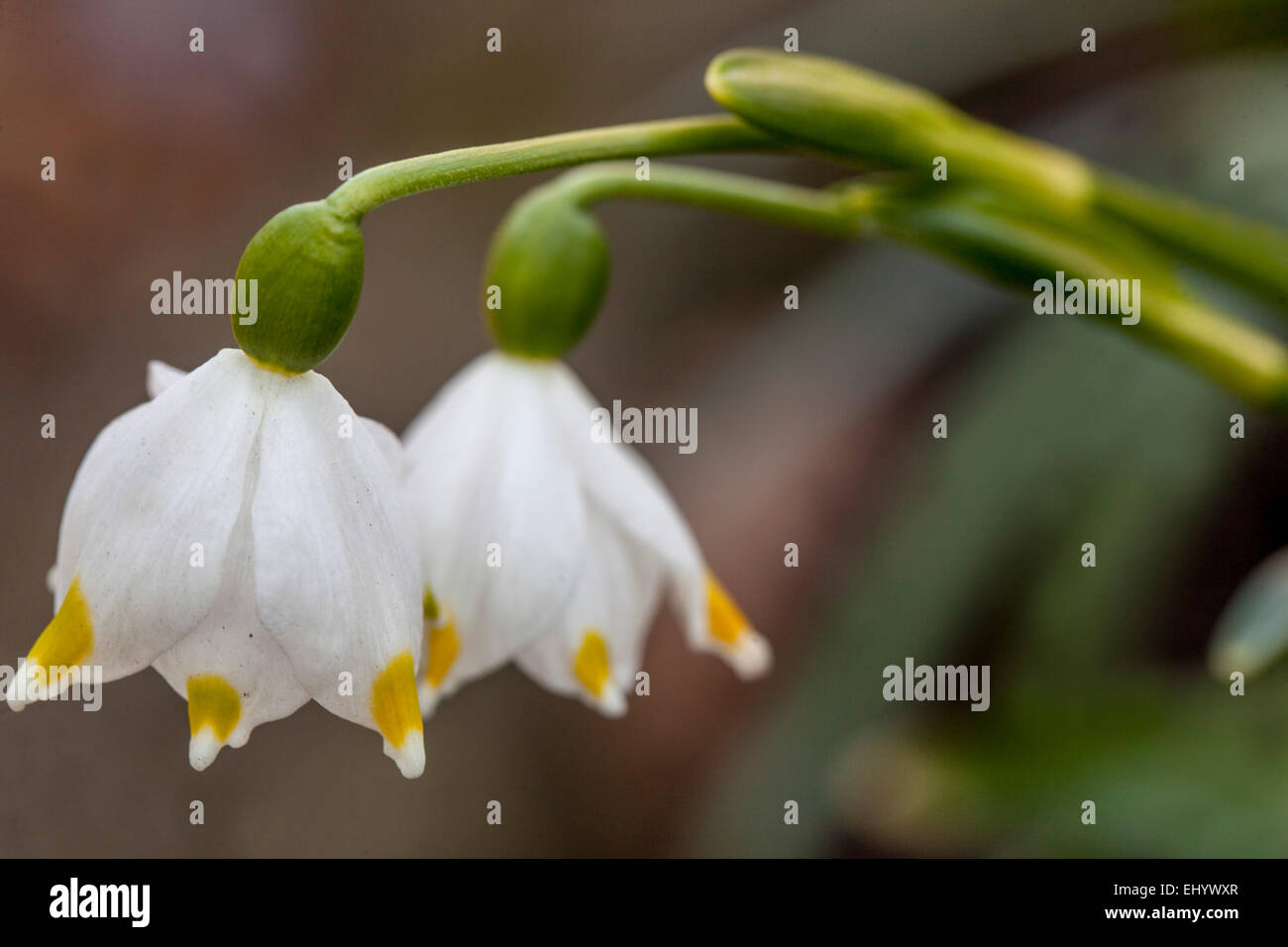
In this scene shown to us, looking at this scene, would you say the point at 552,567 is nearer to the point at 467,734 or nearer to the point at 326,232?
the point at 326,232

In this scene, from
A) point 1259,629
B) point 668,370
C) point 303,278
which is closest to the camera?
point 303,278

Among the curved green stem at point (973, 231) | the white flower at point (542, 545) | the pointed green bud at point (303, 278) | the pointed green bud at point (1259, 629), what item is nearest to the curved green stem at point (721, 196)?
the curved green stem at point (973, 231)

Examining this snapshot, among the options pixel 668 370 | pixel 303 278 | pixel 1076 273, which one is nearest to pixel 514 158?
pixel 303 278

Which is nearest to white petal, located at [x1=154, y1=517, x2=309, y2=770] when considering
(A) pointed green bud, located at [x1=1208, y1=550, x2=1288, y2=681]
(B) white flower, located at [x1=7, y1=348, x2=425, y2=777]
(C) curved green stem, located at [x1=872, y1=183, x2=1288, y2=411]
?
(B) white flower, located at [x1=7, y1=348, x2=425, y2=777]

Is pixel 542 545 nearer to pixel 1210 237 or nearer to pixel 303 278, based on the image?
pixel 303 278
